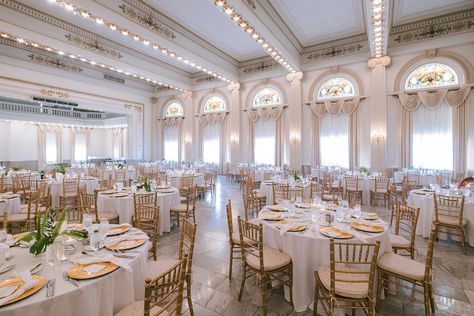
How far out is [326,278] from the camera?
94.0 inches

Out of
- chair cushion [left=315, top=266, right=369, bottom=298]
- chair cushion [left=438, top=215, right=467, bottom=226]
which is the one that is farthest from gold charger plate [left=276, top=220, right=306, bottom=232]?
chair cushion [left=438, top=215, right=467, bottom=226]

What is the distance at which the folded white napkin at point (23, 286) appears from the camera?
1.52 metres

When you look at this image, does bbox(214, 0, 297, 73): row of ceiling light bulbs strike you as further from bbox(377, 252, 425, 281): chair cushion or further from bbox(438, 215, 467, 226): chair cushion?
bbox(438, 215, 467, 226): chair cushion

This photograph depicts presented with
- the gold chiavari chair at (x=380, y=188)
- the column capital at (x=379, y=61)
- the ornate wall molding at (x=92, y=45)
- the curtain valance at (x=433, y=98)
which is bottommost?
the gold chiavari chair at (x=380, y=188)

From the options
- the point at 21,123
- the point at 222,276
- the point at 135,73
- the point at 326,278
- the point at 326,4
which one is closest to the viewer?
the point at 326,278

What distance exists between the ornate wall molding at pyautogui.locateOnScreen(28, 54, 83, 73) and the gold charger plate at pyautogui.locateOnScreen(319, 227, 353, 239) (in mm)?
13130

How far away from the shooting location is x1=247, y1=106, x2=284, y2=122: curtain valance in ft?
40.2

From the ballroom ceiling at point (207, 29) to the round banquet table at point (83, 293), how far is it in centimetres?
612

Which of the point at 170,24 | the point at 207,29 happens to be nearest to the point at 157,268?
the point at 170,24

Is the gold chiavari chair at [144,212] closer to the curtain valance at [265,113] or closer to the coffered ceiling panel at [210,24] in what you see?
the coffered ceiling panel at [210,24]

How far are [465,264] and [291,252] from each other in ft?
9.76

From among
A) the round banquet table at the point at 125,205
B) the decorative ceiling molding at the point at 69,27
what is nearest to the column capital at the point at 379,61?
the round banquet table at the point at 125,205

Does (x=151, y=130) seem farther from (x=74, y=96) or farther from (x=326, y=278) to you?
(x=326, y=278)

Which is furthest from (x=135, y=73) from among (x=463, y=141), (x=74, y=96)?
(x=463, y=141)
